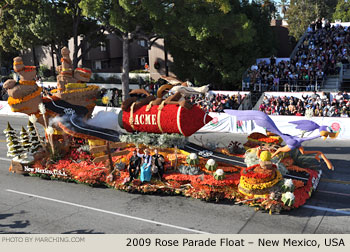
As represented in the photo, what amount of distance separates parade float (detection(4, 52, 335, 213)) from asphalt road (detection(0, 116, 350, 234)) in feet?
1.55

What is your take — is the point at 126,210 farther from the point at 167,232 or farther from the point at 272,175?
the point at 272,175

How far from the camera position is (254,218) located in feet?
41.2

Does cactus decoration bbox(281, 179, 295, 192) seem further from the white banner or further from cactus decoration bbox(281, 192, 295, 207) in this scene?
the white banner

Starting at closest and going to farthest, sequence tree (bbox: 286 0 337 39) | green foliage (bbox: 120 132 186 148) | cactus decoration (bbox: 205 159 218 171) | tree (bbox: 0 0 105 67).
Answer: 1. cactus decoration (bbox: 205 159 218 171)
2. green foliage (bbox: 120 132 186 148)
3. tree (bbox: 0 0 105 67)
4. tree (bbox: 286 0 337 39)

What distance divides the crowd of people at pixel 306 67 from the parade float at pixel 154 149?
55.6 feet

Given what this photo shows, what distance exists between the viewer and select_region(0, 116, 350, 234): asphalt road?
12070 millimetres

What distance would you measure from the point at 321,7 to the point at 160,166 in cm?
5628

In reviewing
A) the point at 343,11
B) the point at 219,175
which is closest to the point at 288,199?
the point at 219,175

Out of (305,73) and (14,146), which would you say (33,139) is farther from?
(305,73)

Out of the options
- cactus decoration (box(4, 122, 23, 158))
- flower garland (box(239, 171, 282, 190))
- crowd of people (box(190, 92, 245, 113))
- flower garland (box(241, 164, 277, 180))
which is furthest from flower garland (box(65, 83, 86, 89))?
crowd of people (box(190, 92, 245, 113))

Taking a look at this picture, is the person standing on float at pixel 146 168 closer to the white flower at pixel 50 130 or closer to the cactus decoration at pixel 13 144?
the white flower at pixel 50 130

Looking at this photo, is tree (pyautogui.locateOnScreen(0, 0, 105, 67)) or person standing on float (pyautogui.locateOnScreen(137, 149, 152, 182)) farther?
tree (pyautogui.locateOnScreen(0, 0, 105, 67))

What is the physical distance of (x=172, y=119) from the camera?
15.0m

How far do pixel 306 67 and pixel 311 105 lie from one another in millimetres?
8302
